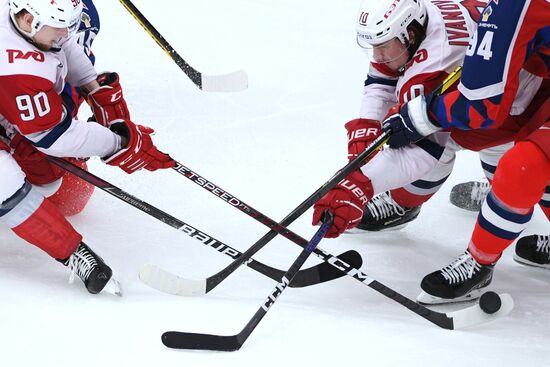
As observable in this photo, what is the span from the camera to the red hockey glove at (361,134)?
296 cm

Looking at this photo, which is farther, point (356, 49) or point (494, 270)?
point (356, 49)

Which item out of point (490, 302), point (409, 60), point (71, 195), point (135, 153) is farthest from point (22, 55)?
point (490, 302)

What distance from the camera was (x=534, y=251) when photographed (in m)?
3.06

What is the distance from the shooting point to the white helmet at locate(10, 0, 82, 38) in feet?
8.36

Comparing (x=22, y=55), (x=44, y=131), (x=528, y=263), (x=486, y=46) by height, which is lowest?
(x=528, y=263)

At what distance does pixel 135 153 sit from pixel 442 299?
3.52 ft

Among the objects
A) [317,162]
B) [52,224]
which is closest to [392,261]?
[317,162]

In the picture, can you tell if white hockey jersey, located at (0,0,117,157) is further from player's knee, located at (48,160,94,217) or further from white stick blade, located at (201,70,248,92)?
white stick blade, located at (201,70,248,92)

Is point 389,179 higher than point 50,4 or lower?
lower

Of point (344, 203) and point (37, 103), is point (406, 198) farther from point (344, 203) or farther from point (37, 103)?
point (37, 103)

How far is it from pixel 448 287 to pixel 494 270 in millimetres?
379

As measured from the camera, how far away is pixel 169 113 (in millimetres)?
4160

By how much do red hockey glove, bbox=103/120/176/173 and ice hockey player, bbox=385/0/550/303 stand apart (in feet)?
2.49

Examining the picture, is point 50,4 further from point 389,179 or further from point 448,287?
point 448,287
